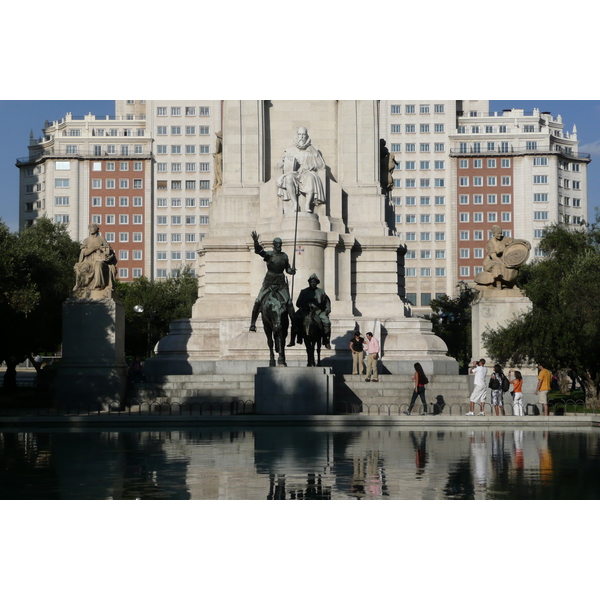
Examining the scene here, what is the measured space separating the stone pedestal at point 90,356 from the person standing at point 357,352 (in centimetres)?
686

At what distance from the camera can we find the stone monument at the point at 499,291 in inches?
1319

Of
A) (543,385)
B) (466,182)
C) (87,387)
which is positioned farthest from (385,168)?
(466,182)

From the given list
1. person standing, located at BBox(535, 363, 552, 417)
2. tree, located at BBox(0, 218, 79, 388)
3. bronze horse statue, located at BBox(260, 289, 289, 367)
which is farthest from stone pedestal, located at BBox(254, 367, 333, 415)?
tree, located at BBox(0, 218, 79, 388)

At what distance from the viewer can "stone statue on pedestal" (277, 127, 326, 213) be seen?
35.2 meters

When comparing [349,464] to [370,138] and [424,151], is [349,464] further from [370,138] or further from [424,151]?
[424,151]

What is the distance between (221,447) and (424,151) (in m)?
119

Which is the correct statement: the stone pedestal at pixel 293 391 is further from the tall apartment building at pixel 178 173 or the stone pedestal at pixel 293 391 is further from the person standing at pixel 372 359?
the tall apartment building at pixel 178 173

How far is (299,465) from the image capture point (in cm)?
1484

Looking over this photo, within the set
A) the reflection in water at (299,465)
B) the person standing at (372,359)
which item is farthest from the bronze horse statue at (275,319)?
the reflection in water at (299,465)

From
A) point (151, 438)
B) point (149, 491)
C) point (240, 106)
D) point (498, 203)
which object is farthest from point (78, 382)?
point (498, 203)

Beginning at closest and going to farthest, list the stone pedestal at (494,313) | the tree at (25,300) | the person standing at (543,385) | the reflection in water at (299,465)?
the reflection in water at (299,465) < the person standing at (543,385) < the stone pedestal at (494,313) < the tree at (25,300)

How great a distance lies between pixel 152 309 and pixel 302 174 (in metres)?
46.7

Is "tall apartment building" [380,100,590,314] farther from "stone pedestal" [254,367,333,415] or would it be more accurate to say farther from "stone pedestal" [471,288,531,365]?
"stone pedestal" [254,367,333,415]

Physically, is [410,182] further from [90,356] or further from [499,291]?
[90,356]
